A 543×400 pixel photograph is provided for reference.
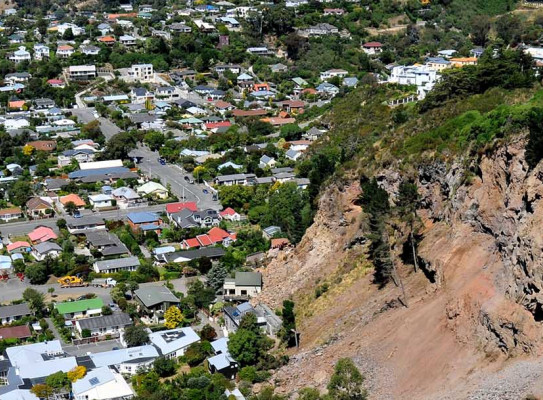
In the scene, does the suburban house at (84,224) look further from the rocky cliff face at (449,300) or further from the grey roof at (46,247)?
the rocky cliff face at (449,300)

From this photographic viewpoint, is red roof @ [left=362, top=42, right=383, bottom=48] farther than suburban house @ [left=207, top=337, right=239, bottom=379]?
Yes

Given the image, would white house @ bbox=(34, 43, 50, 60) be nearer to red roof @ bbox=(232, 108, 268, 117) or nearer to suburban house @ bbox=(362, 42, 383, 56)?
red roof @ bbox=(232, 108, 268, 117)

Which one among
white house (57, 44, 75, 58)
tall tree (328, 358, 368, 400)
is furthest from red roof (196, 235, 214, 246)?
white house (57, 44, 75, 58)

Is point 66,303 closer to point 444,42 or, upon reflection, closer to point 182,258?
point 182,258

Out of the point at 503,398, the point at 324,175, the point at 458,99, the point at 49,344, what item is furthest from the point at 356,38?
the point at 503,398

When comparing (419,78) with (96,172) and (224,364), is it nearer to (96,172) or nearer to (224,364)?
(96,172)

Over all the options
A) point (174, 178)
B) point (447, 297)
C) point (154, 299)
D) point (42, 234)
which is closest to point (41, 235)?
point (42, 234)

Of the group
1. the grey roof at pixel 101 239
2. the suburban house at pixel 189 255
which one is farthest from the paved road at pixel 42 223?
the suburban house at pixel 189 255
